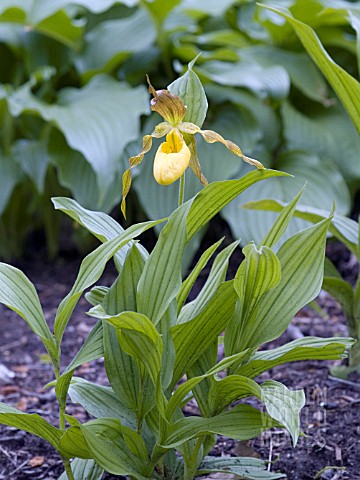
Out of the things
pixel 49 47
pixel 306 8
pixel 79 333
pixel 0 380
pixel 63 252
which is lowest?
pixel 63 252

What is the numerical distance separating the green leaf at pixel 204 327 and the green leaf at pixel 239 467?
0.55 ft

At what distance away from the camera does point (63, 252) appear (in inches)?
111

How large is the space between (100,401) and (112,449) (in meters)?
0.11

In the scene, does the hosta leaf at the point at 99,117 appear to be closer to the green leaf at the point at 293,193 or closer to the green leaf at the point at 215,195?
the green leaf at the point at 293,193

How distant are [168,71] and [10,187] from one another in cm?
72

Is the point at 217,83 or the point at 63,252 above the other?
the point at 217,83

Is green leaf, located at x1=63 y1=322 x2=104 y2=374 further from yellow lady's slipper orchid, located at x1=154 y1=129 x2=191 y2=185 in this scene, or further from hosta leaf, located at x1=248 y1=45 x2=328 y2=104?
hosta leaf, located at x1=248 y1=45 x2=328 y2=104

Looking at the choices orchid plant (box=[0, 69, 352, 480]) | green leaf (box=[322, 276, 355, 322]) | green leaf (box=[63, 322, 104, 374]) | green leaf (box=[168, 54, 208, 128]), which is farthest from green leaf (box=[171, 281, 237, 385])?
green leaf (box=[322, 276, 355, 322])

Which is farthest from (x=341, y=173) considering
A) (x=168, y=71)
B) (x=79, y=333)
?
(x=79, y=333)

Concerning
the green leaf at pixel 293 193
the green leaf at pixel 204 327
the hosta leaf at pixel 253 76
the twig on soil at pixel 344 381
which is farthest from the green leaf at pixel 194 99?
the hosta leaf at pixel 253 76

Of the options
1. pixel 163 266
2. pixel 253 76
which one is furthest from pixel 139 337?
pixel 253 76

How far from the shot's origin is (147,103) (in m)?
2.30

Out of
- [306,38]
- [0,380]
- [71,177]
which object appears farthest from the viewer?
[71,177]

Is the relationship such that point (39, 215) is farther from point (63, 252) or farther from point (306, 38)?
point (306, 38)
